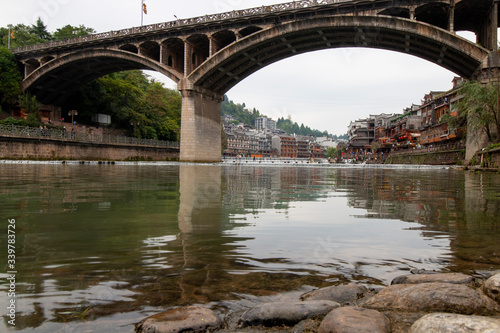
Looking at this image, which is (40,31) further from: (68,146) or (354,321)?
(354,321)

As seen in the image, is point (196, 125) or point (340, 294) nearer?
point (340, 294)

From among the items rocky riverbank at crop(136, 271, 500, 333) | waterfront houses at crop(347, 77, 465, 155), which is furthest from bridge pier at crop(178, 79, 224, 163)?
rocky riverbank at crop(136, 271, 500, 333)

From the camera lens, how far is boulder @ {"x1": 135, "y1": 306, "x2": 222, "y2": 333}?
1811 mm

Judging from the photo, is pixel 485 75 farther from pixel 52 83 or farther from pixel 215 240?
pixel 52 83

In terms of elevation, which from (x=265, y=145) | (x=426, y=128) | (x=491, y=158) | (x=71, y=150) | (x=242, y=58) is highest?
(x=242, y=58)

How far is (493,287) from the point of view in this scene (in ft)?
7.47

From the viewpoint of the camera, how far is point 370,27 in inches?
1208

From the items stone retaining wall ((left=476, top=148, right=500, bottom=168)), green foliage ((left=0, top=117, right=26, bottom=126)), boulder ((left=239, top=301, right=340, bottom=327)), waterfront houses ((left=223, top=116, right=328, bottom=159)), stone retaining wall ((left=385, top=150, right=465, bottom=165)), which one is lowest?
boulder ((left=239, top=301, right=340, bottom=327))

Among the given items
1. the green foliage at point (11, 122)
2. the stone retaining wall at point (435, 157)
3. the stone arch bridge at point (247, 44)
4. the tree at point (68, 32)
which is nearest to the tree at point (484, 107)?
the stone arch bridge at point (247, 44)

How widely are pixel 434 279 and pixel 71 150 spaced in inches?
1710

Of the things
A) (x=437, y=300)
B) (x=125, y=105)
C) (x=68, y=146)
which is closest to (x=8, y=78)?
(x=125, y=105)

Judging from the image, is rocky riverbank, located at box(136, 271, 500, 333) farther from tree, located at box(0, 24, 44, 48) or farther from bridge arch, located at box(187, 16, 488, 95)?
tree, located at box(0, 24, 44, 48)

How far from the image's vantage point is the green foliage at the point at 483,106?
25.7 metres

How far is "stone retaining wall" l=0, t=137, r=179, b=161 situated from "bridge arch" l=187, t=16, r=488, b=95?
14.6 metres
